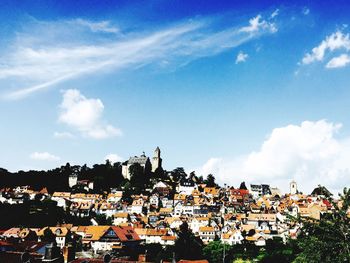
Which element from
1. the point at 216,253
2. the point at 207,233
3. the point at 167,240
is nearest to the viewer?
the point at 216,253

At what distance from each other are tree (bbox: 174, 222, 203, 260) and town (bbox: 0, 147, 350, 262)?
7.7 inches

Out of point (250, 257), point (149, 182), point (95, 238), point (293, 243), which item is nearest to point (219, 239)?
point (250, 257)

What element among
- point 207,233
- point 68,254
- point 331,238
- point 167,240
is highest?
point 331,238

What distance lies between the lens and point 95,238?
75438 mm

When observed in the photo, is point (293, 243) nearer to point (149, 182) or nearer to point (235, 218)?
point (235, 218)

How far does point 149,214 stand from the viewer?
4220 inches

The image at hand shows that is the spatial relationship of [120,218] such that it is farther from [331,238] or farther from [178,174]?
[331,238]

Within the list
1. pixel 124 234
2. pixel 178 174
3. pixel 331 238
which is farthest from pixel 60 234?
pixel 178 174

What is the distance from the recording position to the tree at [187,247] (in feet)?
219

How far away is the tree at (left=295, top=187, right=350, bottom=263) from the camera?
14070 mm

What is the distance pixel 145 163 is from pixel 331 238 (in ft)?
448

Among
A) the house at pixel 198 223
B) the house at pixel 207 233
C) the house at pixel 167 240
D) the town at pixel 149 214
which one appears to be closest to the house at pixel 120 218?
the town at pixel 149 214

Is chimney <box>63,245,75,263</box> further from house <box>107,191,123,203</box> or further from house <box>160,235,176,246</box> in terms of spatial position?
house <box>107,191,123,203</box>

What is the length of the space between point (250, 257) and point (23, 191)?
76868 millimetres
